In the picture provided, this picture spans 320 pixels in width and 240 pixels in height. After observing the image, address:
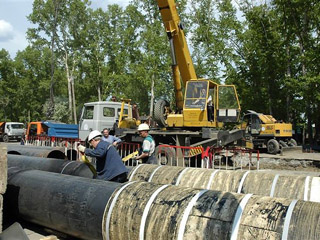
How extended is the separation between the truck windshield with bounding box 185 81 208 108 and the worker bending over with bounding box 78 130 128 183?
685 cm

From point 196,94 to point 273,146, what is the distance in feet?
30.7

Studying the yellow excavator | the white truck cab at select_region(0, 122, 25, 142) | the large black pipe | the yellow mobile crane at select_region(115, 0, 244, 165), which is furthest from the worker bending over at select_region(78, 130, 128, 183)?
the white truck cab at select_region(0, 122, 25, 142)

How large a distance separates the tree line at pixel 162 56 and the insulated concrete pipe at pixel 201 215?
2176 centimetres

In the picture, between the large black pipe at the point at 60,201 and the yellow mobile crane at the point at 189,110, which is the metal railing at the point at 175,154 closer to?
the yellow mobile crane at the point at 189,110

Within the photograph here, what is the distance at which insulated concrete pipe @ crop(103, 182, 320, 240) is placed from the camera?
306 centimetres

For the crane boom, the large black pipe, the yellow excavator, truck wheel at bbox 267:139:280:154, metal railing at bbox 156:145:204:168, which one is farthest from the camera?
the yellow excavator

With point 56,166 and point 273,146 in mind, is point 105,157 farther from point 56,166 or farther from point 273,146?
Result: point 273,146

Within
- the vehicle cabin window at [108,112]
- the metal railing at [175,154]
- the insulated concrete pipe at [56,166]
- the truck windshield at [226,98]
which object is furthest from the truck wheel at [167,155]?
the vehicle cabin window at [108,112]

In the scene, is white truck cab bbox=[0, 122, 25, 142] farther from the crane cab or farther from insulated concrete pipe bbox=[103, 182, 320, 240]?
insulated concrete pipe bbox=[103, 182, 320, 240]

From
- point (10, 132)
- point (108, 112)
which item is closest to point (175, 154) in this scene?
point (108, 112)

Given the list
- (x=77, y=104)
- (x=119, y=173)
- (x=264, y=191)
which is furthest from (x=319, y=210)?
(x=77, y=104)

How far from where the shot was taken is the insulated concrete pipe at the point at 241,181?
5105mm

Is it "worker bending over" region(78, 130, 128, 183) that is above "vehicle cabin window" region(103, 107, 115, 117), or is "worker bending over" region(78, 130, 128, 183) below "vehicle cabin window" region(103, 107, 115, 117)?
below

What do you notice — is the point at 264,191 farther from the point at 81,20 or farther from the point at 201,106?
the point at 81,20
